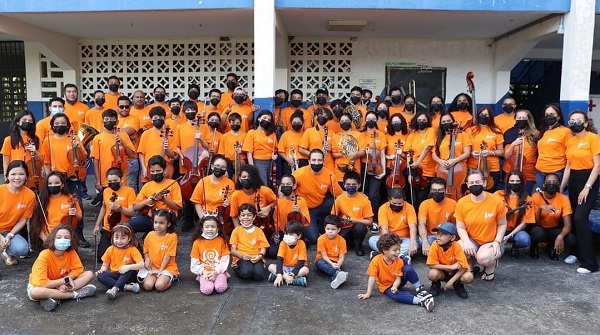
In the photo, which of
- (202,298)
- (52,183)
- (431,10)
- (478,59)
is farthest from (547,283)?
(478,59)

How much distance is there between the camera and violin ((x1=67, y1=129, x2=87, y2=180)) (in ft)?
20.4

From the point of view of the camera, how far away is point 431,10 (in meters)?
7.72

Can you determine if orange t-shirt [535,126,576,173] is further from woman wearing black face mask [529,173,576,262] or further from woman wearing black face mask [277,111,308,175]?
woman wearing black face mask [277,111,308,175]

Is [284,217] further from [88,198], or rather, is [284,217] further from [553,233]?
[88,198]

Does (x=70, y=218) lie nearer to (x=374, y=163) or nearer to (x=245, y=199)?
(x=245, y=199)

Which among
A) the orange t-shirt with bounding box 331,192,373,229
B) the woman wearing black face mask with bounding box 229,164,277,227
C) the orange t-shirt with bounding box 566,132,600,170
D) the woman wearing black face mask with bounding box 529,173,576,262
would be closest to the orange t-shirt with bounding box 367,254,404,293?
the orange t-shirt with bounding box 331,192,373,229

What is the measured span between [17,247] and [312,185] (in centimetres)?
322

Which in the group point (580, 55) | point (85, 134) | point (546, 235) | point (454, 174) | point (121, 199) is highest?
point (580, 55)

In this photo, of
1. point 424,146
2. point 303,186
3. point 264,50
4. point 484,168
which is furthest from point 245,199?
point 484,168

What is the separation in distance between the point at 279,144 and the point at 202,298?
9.29 ft

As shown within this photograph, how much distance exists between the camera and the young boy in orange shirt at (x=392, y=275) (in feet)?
14.1

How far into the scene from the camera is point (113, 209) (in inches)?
214

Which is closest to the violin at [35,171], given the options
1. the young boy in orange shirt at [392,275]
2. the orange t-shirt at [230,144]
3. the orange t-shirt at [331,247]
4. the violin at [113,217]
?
the violin at [113,217]

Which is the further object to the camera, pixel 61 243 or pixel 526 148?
pixel 526 148
